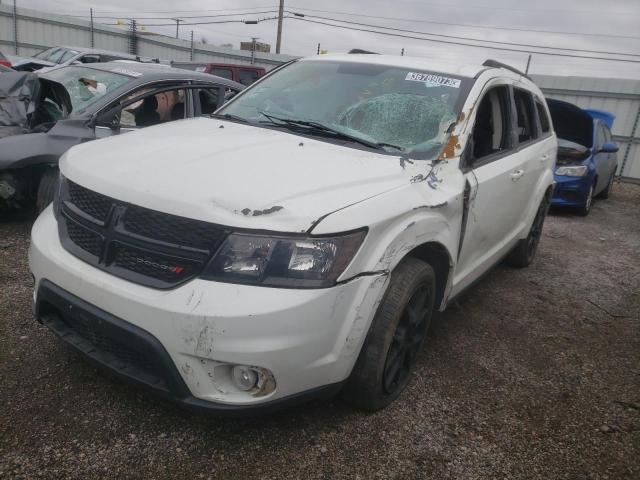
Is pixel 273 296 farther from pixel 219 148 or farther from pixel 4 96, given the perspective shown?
pixel 4 96

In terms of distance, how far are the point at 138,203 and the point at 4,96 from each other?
3821mm

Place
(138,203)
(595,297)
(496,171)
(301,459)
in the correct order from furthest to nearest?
1. (595,297)
2. (496,171)
3. (301,459)
4. (138,203)

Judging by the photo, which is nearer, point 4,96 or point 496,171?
point 496,171

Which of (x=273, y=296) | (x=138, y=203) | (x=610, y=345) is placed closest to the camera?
(x=273, y=296)

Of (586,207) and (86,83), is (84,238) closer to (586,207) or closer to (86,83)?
(86,83)

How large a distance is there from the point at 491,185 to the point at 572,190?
567 centimetres

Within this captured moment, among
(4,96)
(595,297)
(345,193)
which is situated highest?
(345,193)

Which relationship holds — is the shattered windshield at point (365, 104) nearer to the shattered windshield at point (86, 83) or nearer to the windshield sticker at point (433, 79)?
the windshield sticker at point (433, 79)

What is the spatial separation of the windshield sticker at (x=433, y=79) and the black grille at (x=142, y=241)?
71.5 inches

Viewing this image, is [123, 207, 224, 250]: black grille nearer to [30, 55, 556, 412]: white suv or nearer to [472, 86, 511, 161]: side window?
[30, 55, 556, 412]: white suv

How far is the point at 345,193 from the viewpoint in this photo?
2.11m

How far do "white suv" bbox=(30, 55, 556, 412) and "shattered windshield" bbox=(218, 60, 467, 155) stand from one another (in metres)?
0.01

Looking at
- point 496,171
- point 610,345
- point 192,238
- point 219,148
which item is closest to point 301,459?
point 192,238

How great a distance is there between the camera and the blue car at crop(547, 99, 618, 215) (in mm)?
7973
